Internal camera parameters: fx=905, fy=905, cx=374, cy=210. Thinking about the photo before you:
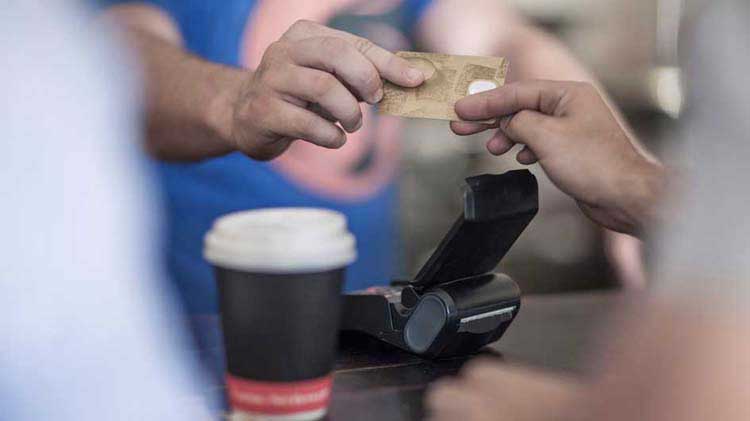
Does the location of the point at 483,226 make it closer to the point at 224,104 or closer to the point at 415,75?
the point at 415,75

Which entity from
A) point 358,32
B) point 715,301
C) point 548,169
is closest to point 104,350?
point 715,301

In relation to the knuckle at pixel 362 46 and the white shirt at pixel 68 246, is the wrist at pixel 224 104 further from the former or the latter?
the white shirt at pixel 68 246

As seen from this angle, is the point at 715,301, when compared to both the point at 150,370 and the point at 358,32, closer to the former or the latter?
the point at 150,370

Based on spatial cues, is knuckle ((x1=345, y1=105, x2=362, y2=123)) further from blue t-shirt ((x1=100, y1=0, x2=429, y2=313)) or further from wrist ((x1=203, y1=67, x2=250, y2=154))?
blue t-shirt ((x1=100, y1=0, x2=429, y2=313))

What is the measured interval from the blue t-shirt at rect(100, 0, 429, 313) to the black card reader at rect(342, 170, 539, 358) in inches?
30.4

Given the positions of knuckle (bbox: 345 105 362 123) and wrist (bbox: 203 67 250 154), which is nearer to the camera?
knuckle (bbox: 345 105 362 123)

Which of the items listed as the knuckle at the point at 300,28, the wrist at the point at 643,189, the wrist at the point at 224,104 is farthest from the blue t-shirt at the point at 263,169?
the wrist at the point at 643,189

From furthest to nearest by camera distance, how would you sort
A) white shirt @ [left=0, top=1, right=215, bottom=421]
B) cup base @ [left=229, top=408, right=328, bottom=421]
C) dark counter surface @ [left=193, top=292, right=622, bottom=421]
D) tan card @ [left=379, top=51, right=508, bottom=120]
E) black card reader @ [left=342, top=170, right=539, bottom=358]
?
tan card @ [left=379, top=51, right=508, bottom=120]
black card reader @ [left=342, top=170, right=539, bottom=358]
dark counter surface @ [left=193, top=292, right=622, bottom=421]
cup base @ [left=229, top=408, right=328, bottom=421]
white shirt @ [left=0, top=1, right=215, bottom=421]

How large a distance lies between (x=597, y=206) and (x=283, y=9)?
867mm

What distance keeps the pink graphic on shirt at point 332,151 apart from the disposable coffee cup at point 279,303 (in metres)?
1.13

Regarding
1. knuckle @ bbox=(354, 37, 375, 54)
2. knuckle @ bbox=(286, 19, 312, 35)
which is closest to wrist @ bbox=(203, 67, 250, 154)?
knuckle @ bbox=(286, 19, 312, 35)

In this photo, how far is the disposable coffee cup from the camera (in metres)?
0.74

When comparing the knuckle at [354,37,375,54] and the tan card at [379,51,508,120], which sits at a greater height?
the knuckle at [354,37,375,54]

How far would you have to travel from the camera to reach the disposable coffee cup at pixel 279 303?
742mm
